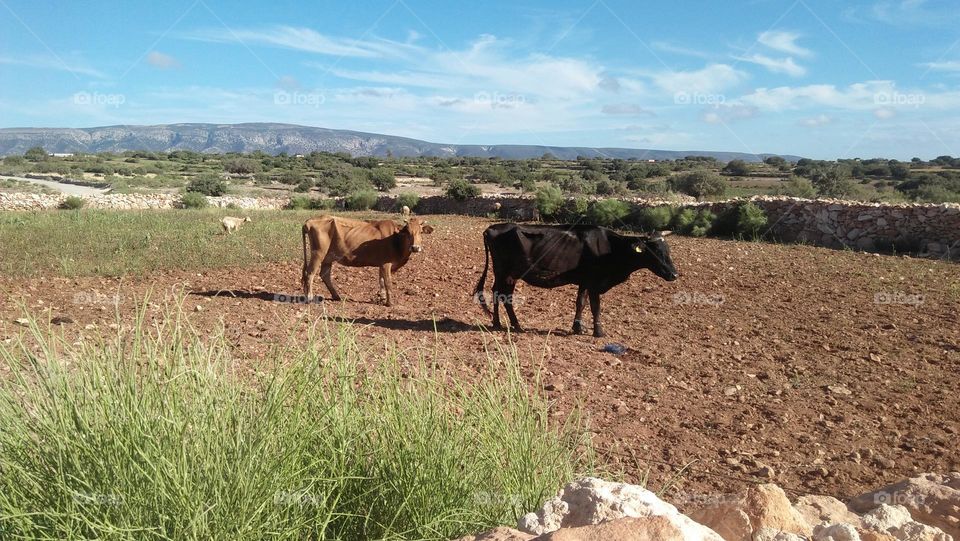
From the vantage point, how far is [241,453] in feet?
8.21

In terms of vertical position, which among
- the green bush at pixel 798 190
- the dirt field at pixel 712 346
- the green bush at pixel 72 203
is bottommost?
the green bush at pixel 72 203

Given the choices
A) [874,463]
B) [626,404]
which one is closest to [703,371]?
[626,404]

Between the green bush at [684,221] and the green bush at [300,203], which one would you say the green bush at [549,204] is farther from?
the green bush at [300,203]

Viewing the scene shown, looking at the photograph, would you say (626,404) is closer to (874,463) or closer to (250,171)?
(874,463)

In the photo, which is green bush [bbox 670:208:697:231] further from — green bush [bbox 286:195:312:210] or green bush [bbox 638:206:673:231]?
green bush [bbox 286:195:312:210]

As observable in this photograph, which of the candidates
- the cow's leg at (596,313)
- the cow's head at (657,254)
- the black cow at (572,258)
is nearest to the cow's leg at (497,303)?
the black cow at (572,258)

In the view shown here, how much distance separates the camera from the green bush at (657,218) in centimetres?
1980

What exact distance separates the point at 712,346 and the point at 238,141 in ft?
446

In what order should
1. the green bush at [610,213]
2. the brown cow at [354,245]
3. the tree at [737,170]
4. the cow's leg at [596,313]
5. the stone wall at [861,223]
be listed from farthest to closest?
the tree at [737,170] < the green bush at [610,213] < the stone wall at [861,223] < the brown cow at [354,245] < the cow's leg at [596,313]

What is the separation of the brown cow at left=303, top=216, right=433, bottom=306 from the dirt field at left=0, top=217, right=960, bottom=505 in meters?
0.63

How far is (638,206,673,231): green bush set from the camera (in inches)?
779

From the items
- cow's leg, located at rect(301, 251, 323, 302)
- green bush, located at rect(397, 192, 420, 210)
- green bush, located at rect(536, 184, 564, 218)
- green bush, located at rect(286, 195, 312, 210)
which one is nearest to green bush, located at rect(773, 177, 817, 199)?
green bush, located at rect(536, 184, 564, 218)

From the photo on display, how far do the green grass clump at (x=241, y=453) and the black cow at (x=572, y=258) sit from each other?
5187 mm

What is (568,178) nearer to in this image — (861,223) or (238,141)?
(861,223)
